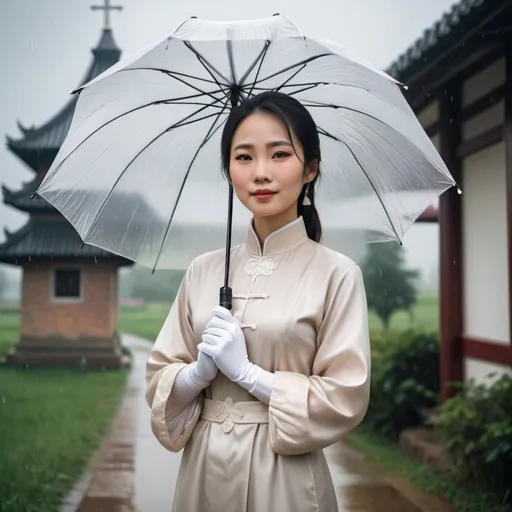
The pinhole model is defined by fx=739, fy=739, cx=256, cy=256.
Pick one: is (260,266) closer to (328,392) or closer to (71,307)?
(328,392)

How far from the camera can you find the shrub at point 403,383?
5.95 meters

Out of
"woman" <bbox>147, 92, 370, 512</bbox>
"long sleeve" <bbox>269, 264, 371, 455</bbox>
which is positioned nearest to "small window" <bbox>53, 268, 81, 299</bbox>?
"woman" <bbox>147, 92, 370, 512</bbox>

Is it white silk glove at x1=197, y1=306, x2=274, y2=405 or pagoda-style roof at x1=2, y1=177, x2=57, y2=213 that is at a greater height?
pagoda-style roof at x1=2, y1=177, x2=57, y2=213

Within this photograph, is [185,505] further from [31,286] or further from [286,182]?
[31,286]

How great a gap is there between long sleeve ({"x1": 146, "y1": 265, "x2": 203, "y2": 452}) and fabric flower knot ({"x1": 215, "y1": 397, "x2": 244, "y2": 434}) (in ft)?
0.25

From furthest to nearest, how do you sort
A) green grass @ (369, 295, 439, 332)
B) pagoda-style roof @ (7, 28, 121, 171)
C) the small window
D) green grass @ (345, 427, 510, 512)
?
green grass @ (369, 295, 439, 332)
the small window
pagoda-style roof @ (7, 28, 121, 171)
green grass @ (345, 427, 510, 512)

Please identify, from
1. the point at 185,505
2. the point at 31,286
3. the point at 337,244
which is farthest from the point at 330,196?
the point at 31,286

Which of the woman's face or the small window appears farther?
the small window

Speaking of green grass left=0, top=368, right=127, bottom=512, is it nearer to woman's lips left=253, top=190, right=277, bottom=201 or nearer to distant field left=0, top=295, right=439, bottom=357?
distant field left=0, top=295, right=439, bottom=357

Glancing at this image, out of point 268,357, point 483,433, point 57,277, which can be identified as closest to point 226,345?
point 268,357

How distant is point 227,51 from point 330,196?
547 millimetres

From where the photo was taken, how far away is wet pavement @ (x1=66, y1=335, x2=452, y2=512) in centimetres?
429

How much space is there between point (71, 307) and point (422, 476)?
293 centimetres

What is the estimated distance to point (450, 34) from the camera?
388 cm
